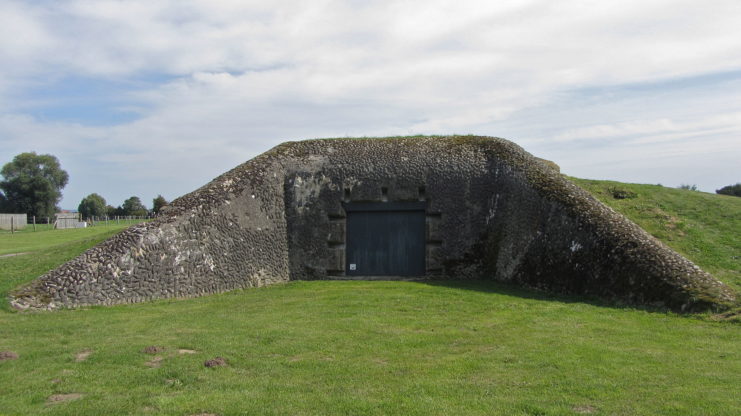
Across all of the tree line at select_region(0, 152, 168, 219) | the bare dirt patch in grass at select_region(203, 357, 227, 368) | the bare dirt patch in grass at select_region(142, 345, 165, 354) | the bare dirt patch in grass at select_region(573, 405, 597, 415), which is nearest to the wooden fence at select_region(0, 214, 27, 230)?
the tree line at select_region(0, 152, 168, 219)

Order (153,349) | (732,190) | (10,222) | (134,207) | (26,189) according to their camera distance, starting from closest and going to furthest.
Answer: (153,349), (732,190), (10,222), (26,189), (134,207)

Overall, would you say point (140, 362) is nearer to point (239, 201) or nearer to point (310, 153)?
point (239, 201)

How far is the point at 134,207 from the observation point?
81750mm

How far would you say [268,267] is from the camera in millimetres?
16938

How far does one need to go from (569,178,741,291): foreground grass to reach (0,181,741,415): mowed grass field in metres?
0.76

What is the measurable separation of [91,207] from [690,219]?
3369 inches

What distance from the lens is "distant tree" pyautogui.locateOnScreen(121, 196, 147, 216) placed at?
3196 inches

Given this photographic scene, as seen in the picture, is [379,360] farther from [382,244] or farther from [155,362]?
[382,244]

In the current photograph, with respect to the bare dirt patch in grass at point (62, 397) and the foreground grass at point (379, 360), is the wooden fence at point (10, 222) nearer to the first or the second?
the foreground grass at point (379, 360)

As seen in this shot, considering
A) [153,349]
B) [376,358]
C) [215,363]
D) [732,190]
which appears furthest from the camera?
[732,190]

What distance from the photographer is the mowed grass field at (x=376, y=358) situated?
622cm

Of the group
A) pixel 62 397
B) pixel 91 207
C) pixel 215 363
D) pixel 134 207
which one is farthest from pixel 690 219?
pixel 91 207

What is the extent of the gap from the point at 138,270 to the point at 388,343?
24.0ft

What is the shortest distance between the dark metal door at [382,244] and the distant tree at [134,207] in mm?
70245
